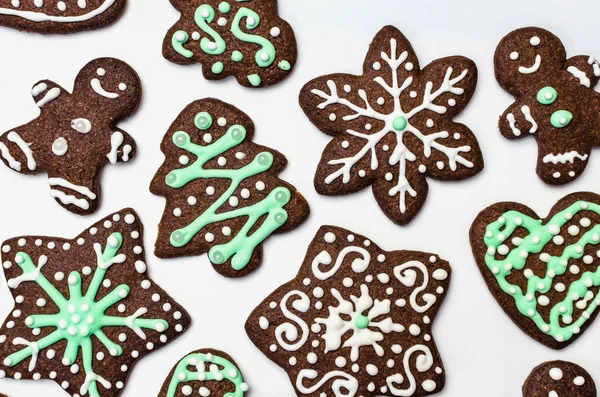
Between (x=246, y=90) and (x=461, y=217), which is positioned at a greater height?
(x=246, y=90)

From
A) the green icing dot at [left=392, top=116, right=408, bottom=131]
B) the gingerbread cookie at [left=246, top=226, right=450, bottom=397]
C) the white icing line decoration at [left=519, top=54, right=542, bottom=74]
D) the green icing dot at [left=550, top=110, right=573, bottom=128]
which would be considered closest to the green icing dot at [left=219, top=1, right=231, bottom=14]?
the green icing dot at [left=392, top=116, right=408, bottom=131]

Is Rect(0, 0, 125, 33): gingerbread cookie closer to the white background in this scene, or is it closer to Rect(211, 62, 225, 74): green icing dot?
the white background

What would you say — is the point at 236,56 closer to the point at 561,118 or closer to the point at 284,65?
the point at 284,65

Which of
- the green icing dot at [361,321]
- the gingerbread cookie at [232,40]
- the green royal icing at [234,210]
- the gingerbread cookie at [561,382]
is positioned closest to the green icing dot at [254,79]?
the gingerbread cookie at [232,40]

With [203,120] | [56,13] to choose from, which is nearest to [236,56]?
[203,120]

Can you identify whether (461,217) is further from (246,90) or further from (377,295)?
(246,90)

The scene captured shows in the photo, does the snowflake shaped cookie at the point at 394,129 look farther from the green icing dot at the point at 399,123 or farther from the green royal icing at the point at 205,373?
the green royal icing at the point at 205,373

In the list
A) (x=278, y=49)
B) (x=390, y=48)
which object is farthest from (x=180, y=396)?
(x=390, y=48)
